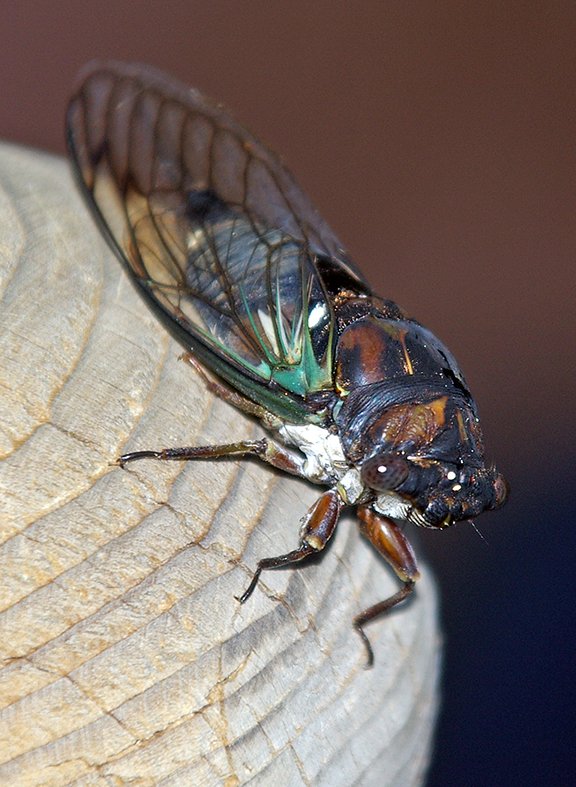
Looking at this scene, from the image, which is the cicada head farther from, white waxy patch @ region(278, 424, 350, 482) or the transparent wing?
the transparent wing

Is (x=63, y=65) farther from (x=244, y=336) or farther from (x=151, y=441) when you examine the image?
(x=151, y=441)

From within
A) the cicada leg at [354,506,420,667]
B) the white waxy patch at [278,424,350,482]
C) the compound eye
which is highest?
the white waxy patch at [278,424,350,482]

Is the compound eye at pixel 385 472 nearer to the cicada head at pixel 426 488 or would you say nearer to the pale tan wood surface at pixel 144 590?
the cicada head at pixel 426 488

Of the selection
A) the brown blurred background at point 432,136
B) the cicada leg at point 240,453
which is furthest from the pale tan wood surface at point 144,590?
the brown blurred background at point 432,136

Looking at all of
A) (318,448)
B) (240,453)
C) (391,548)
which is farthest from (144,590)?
(318,448)

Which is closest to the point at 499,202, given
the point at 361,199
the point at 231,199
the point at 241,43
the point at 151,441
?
→ the point at 361,199

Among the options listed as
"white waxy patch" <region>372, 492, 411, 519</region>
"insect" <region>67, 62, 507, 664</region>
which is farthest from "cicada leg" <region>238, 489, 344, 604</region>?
"white waxy patch" <region>372, 492, 411, 519</region>
